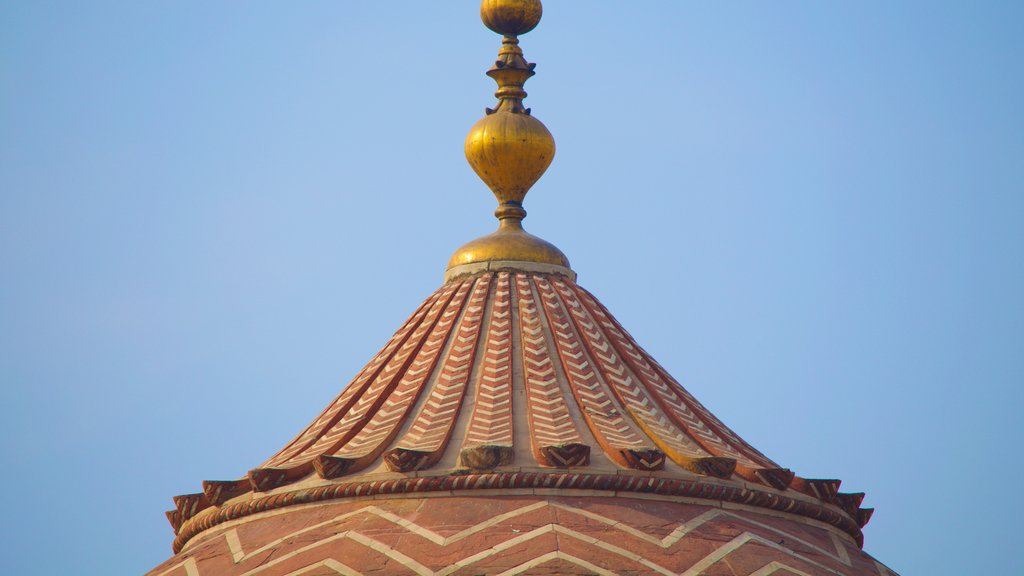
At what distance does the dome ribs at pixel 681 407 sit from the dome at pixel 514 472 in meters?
0.02

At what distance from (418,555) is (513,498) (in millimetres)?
951

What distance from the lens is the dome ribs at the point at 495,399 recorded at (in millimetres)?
13852

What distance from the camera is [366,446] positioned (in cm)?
1472

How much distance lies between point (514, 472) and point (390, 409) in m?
1.99

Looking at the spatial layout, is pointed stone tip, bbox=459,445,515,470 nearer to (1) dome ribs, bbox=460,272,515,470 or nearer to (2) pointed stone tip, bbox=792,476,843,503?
(1) dome ribs, bbox=460,272,515,470

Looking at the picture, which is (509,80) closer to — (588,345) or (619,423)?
(588,345)

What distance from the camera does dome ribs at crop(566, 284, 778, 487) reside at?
1485 cm

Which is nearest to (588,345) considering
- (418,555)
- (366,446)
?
(366,446)

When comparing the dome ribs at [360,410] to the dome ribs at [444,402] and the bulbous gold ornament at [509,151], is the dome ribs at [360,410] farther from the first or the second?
the bulbous gold ornament at [509,151]

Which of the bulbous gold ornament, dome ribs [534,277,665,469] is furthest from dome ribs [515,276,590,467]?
the bulbous gold ornament

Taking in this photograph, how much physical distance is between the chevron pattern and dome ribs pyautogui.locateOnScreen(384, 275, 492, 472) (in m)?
0.37

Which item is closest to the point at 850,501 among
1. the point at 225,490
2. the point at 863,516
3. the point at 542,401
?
the point at 863,516

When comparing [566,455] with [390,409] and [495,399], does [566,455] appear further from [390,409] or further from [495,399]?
[390,409]

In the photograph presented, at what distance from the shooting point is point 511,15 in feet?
57.5
